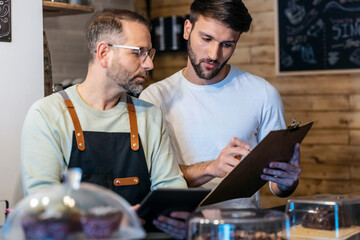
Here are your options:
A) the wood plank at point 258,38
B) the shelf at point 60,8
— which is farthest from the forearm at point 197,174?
the wood plank at point 258,38

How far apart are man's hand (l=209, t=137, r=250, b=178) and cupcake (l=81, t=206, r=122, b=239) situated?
1065mm

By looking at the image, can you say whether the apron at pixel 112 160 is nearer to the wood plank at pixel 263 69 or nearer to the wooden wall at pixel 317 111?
the wooden wall at pixel 317 111

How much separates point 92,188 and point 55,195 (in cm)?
10

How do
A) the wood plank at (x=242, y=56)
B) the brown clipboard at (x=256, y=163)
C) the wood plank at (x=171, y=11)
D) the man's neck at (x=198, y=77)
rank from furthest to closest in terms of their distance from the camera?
1. the wood plank at (x=171, y=11)
2. the wood plank at (x=242, y=56)
3. the man's neck at (x=198, y=77)
4. the brown clipboard at (x=256, y=163)

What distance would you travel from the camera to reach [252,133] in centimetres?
292

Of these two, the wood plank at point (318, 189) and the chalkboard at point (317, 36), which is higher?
the chalkboard at point (317, 36)

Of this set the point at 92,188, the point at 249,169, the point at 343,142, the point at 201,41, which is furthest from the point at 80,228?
the point at 343,142

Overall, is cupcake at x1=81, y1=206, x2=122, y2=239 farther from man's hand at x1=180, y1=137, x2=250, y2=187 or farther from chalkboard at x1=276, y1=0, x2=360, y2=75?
chalkboard at x1=276, y1=0, x2=360, y2=75

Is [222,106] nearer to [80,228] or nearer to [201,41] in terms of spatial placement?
[201,41]

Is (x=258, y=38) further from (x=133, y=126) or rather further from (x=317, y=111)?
(x=133, y=126)

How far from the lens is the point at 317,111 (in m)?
4.57

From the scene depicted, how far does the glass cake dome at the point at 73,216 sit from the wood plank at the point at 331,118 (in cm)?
329

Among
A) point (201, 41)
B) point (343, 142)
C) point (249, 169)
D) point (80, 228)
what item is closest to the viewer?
point (80, 228)

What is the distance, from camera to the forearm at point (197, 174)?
104 inches
